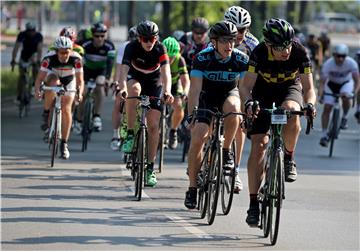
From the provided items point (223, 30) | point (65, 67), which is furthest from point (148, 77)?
point (65, 67)

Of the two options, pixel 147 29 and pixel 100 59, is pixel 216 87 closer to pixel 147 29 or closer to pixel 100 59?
pixel 147 29

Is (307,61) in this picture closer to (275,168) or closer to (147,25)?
(275,168)

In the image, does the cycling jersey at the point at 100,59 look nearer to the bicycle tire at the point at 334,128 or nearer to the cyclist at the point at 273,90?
the bicycle tire at the point at 334,128

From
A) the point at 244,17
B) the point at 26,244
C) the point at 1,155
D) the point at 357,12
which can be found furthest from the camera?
the point at 357,12

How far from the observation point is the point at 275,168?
10430mm

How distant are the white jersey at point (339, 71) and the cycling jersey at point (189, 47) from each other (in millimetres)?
2481

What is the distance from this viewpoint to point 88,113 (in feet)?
62.3

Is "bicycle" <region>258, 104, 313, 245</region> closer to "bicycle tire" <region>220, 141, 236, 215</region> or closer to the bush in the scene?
"bicycle tire" <region>220, 141, 236, 215</region>

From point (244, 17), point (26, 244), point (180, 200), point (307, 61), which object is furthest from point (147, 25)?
point (26, 244)

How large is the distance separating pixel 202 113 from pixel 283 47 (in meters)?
1.42

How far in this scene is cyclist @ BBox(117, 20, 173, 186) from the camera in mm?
13648

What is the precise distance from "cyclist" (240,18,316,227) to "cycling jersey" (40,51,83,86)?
6459 mm

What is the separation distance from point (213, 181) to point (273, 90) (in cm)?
110

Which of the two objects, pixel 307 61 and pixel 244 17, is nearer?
pixel 307 61
